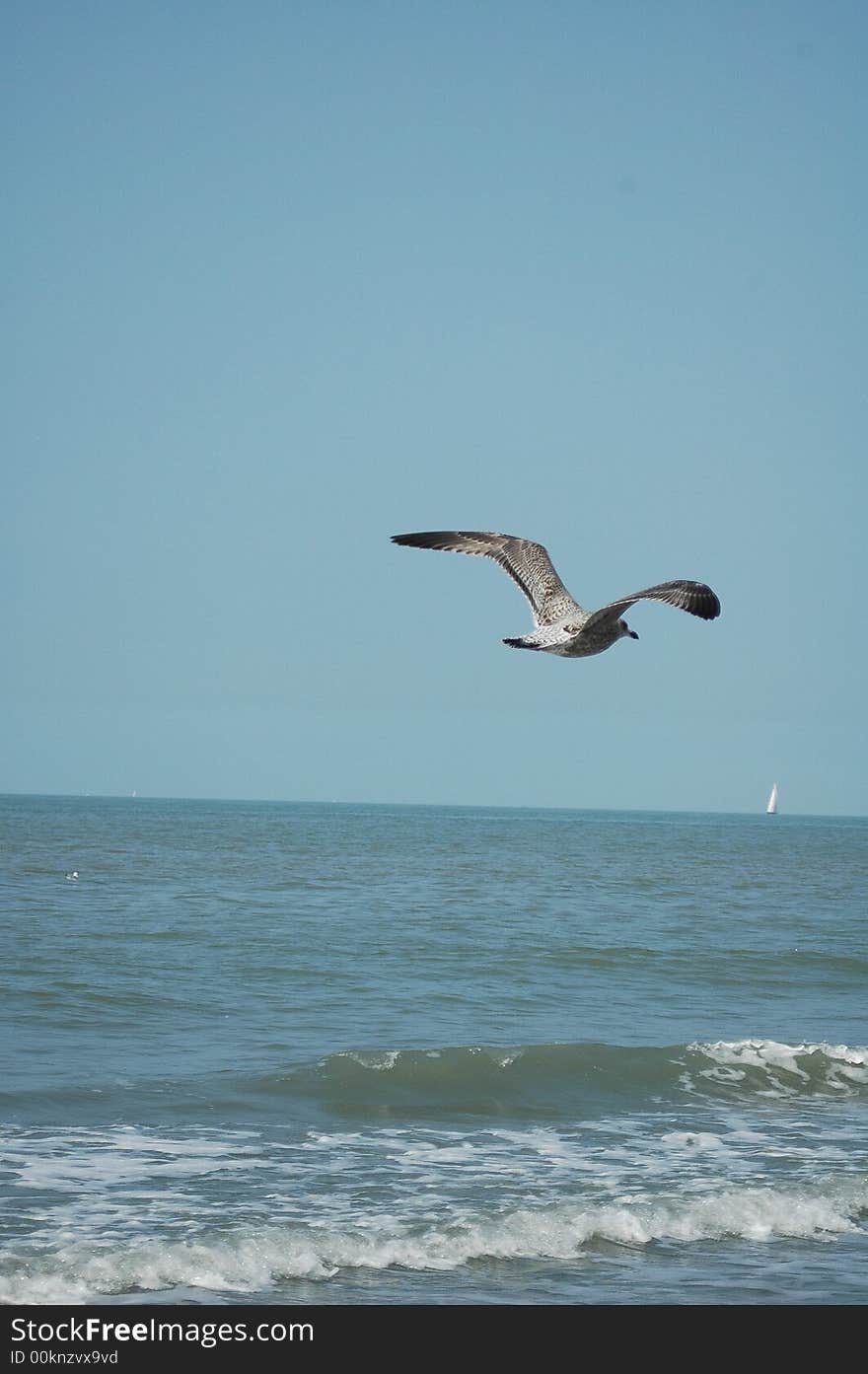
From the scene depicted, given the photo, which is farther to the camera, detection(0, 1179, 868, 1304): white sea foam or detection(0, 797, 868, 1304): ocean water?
detection(0, 797, 868, 1304): ocean water

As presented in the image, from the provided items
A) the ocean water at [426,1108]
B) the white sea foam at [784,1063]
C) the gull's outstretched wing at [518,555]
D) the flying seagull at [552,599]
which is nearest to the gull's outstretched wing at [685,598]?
the flying seagull at [552,599]

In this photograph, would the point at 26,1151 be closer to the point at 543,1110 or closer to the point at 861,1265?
the point at 543,1110

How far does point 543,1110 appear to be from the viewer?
13.5 metres

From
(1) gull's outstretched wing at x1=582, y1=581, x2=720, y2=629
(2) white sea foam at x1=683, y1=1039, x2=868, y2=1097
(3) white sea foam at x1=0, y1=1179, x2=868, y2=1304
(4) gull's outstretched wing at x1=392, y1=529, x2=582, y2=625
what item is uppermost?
(4) gull's outstretched wing at x1=392, y1=529, x2=582, y2=625

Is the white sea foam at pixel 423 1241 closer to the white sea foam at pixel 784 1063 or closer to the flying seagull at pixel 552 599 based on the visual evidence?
the flying seagull at pixel 552 599

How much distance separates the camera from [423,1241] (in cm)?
925

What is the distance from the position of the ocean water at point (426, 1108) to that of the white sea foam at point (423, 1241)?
23 millimetres

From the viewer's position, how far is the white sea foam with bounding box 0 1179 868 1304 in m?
8.47

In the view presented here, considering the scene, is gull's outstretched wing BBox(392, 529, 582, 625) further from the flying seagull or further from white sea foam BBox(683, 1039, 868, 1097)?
white sea foam BBox(683, 1039, 868, 1097)

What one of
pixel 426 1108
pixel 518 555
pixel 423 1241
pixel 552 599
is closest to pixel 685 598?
pixel 552 599

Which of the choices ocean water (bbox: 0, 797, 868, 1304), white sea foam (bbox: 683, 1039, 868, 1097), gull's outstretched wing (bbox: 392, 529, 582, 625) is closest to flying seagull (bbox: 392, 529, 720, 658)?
gull's outstretched wing (bbox: 392, 529, 582, 625)

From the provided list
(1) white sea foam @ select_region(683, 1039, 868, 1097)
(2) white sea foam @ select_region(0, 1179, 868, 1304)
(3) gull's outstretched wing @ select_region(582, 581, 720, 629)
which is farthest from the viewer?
(1) white sea foam @ select_region(683, 1039, 868, 1097)

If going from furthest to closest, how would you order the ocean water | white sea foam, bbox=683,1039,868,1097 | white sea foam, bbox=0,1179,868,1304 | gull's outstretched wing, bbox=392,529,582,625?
white sea foam, bbox=683,1039,868,1097 < gull's outstretched wing, bbox=392,529,582,625 < the ocean water < white sea foam, bbox=0,1179,868,1304
